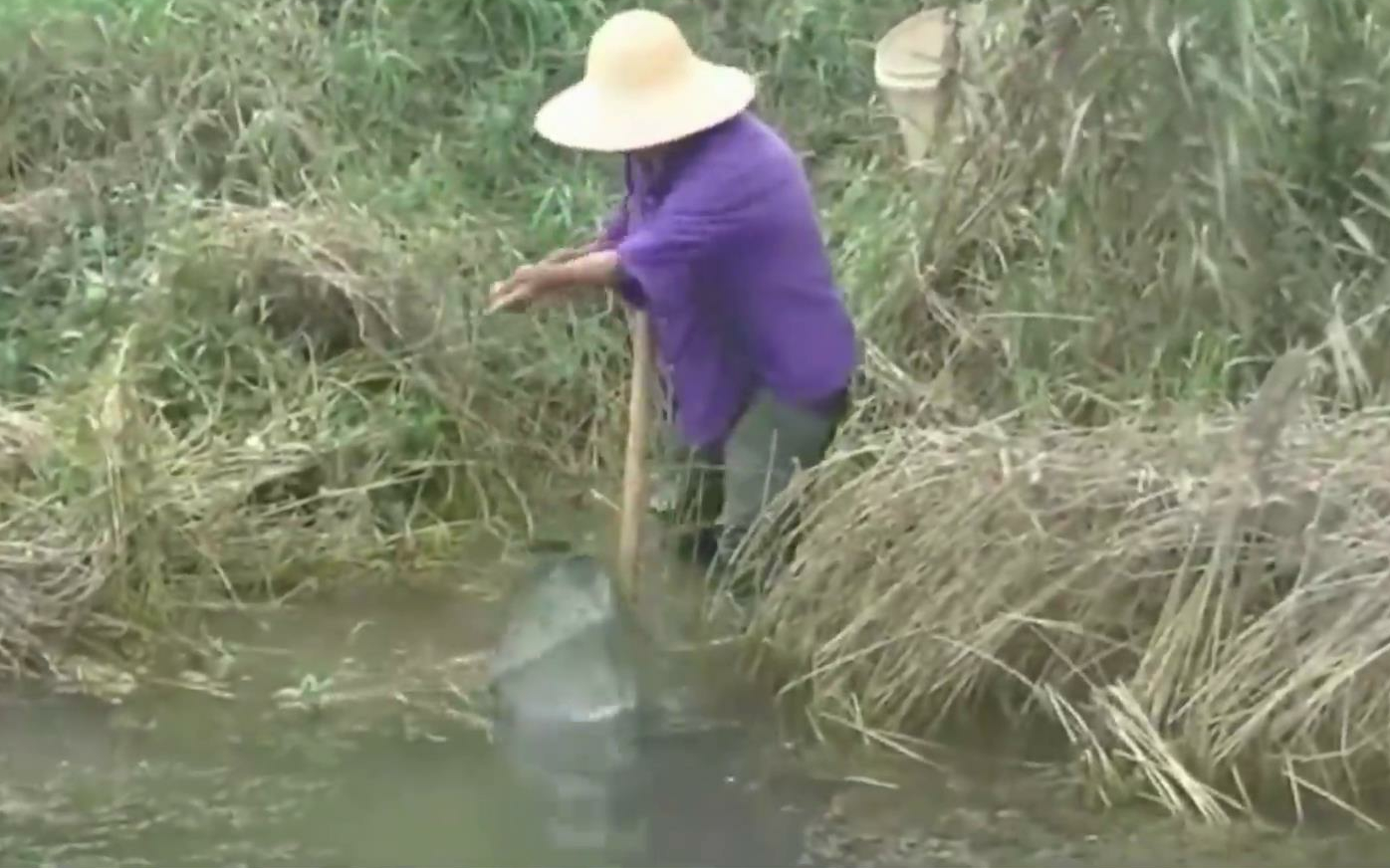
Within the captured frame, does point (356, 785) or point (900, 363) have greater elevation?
point (900, 363)

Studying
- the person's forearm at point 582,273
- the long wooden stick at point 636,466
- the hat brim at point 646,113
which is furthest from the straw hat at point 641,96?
the long wooden stick at point 636,466

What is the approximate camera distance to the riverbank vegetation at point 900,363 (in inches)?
163

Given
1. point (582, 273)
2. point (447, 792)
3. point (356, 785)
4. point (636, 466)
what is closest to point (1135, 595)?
point (636, 466)

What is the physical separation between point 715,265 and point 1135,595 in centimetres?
109

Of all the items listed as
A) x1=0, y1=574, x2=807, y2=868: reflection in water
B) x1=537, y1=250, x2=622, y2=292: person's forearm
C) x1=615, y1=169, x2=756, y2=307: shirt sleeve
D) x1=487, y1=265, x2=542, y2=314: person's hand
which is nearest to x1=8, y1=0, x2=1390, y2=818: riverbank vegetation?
x1=0, y1=574, x2=807, y2=868: reflection in water

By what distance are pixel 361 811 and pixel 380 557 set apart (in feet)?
4.06

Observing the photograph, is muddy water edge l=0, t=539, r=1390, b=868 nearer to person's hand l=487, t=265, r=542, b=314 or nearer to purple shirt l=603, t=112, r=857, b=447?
purple shirt l=603, t=112, r=857, b=447

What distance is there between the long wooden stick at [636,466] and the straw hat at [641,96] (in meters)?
0.38

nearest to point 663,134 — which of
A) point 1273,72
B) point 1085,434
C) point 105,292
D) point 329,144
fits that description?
point 1085,434

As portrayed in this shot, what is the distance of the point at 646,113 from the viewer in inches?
179

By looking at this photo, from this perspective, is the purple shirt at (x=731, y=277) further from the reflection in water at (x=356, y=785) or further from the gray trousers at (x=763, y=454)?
the reflection in water at (x=356, y=785)

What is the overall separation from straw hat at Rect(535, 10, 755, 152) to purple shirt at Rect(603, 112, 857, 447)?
2.9 inches

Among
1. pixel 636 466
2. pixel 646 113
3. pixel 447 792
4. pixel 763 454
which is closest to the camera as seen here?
pixel 447 792

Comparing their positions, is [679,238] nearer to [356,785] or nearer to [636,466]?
[636,466]
